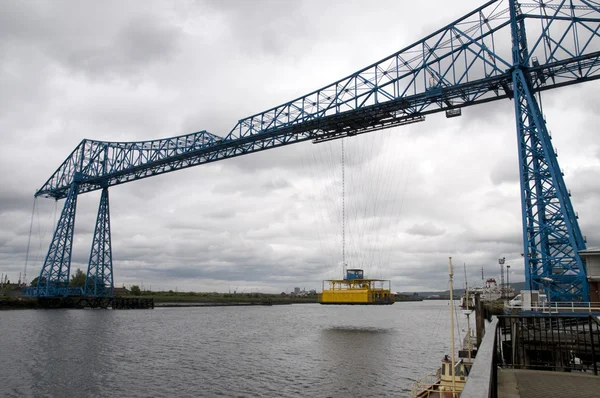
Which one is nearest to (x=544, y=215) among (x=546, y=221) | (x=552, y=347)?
(x=546, y=221)

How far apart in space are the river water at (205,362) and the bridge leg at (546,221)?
27.7ft

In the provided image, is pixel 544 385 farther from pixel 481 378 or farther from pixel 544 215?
pixel 544 215

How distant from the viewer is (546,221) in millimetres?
25859

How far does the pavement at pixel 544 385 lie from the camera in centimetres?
730

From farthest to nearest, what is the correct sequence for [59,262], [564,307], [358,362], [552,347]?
[59,262], [358,362], [564,307], [552,347]

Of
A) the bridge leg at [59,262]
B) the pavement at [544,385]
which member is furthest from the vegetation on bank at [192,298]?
the pavement at [544,385]

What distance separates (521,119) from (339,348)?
20.0 metres

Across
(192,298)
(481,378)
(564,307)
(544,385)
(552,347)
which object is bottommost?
(192,298)

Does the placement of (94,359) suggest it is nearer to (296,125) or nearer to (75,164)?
(296,125)

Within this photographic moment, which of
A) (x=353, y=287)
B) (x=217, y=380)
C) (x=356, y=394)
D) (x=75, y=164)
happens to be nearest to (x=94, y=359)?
(x=217, y=380)

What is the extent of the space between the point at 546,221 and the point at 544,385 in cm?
2073

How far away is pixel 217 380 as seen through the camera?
2077 centimetres

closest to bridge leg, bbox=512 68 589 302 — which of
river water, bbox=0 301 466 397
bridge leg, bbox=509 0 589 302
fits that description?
bridge leg, bbox=509 0 589 302

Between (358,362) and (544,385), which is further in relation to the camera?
(358,362)
